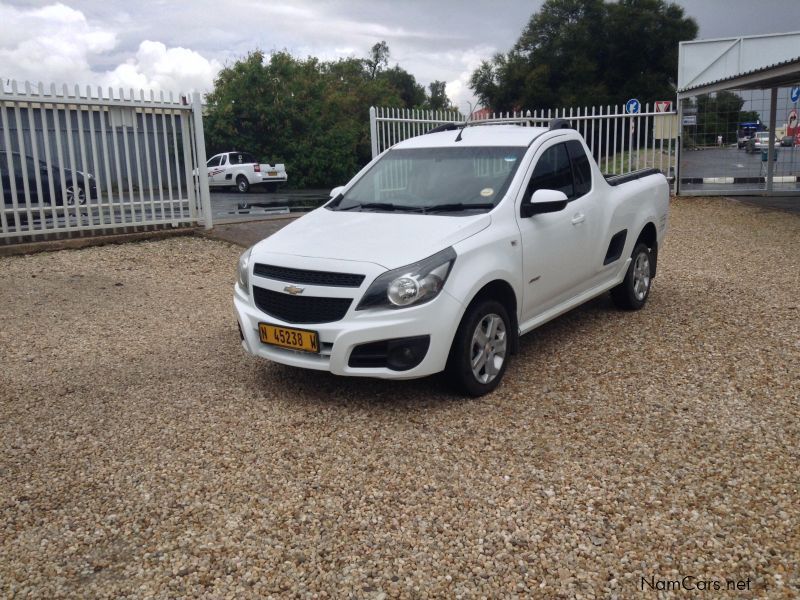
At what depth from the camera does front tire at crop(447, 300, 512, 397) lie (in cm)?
475

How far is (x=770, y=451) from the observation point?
4.12 m

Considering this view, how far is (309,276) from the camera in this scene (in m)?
4.74

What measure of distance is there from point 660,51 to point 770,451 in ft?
182

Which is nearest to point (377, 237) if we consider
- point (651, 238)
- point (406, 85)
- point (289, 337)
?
point (289, 337)

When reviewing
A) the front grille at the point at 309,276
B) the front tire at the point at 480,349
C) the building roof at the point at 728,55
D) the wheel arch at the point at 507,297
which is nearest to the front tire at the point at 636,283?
the wheel arch at the point at 507,297

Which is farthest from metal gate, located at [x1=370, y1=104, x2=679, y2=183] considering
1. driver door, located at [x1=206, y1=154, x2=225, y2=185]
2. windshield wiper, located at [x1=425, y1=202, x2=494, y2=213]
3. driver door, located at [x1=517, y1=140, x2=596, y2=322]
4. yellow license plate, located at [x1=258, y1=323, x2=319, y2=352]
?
driver door, located at [x1=206, y1=154, x2=225, y2=185]

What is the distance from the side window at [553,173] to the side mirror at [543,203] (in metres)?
0.13

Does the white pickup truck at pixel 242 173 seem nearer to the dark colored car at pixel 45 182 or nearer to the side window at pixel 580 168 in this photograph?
the dark colored car at pixel 45 182

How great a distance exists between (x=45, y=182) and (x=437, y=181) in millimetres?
7329

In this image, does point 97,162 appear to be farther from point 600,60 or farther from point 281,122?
point 600,60

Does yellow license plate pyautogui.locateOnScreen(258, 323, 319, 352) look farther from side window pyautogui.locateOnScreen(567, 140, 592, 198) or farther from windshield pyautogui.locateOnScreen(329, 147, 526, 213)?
side window pyautogui.locateOnScreen(567, 140, 592, 198)

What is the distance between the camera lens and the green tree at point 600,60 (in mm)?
52250

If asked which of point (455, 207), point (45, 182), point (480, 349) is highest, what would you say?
point (45, 182)

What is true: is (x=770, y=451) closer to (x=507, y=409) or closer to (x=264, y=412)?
(x=507, y=409)
